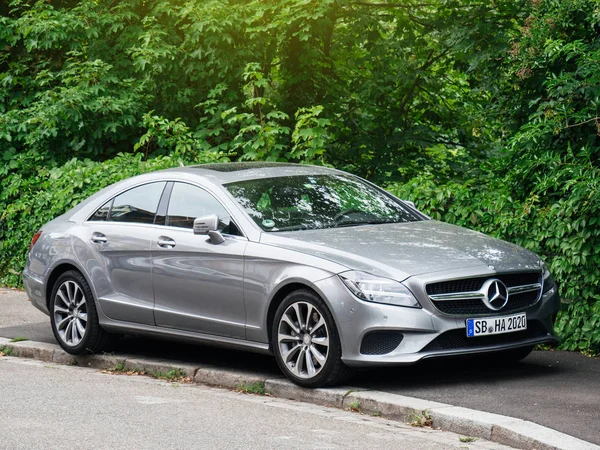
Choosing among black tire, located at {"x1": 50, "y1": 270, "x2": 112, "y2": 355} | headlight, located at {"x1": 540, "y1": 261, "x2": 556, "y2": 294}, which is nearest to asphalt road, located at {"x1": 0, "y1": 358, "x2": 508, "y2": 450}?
black tire, located at {"x1": 50, "y1": 270, "x2": 112, "y2": 355}

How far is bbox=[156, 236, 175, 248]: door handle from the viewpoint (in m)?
8.93

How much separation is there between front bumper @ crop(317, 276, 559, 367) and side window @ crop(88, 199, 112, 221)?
2931 millimetres

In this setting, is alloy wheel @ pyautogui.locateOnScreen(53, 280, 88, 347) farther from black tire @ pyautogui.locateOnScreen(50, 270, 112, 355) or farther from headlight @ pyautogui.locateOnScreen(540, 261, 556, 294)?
headlight @ pyautogui.locateOnScreen(540, 261, 556, 294)

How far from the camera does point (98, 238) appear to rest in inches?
381

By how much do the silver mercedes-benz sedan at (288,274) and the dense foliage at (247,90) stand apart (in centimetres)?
258

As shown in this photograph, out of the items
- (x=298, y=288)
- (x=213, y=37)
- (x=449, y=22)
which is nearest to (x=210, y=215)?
(x=298, y=288)

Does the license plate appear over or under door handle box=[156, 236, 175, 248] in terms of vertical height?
under

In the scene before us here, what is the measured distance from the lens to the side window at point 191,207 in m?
8.76

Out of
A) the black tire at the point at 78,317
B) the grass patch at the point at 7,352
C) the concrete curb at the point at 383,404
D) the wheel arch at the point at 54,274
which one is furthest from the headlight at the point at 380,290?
the grass patch at the point at 7,352

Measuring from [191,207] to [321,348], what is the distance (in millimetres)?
1932

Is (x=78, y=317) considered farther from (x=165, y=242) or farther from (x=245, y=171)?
(x=245, y=171)

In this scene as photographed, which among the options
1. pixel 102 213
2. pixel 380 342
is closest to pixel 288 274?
pixel 380 342

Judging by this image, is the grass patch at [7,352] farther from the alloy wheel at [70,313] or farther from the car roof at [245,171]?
the car roof at [245,171]

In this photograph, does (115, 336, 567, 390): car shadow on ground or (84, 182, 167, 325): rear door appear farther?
(84, 182, 167, 325): rear door
